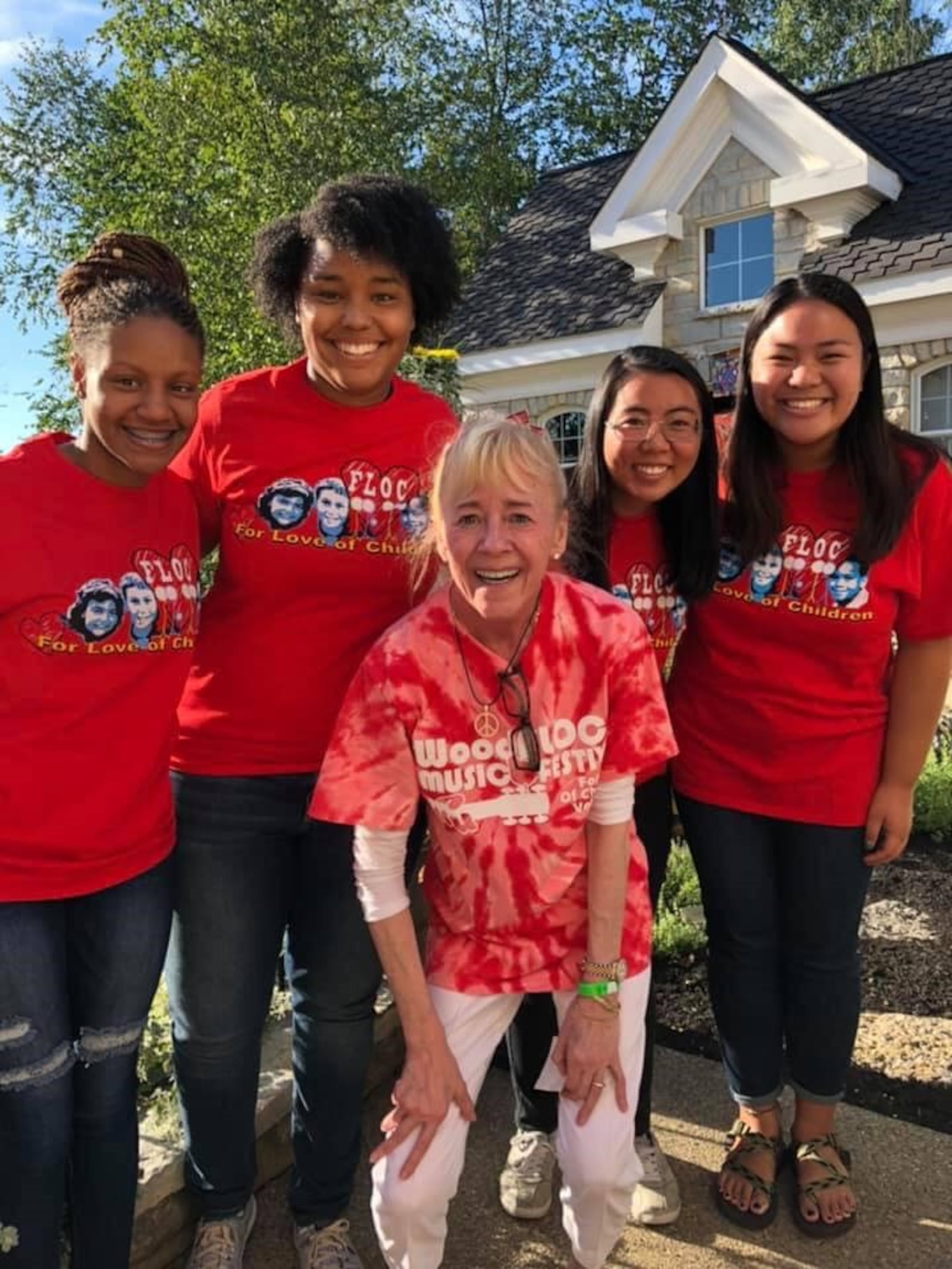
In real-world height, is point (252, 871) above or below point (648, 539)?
below

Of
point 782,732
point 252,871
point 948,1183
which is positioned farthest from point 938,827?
point 252,871

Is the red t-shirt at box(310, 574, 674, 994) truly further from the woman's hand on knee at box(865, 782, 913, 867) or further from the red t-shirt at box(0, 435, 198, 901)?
the woman's hand on knee at box(865, 782, 913, 867)

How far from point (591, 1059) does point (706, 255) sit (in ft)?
37.3

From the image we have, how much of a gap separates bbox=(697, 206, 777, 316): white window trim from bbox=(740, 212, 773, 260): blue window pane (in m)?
0.03

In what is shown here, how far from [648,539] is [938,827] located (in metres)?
3.38

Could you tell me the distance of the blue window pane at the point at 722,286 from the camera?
1165 cm

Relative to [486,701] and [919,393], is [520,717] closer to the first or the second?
[486,701]

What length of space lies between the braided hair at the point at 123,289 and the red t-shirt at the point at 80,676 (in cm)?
24

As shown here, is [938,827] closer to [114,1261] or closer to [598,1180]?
[598,1180]

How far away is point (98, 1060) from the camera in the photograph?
1.88m

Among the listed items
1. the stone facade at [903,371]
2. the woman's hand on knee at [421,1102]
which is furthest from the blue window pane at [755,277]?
the woman's hand on knee at [421,1102]

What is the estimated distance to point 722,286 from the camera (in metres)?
11.7

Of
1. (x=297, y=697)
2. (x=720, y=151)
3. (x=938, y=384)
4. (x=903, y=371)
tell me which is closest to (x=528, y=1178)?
(x=297, y=697)

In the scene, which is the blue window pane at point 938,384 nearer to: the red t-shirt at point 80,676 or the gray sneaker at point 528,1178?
the gray sneaker at point 528,1178
